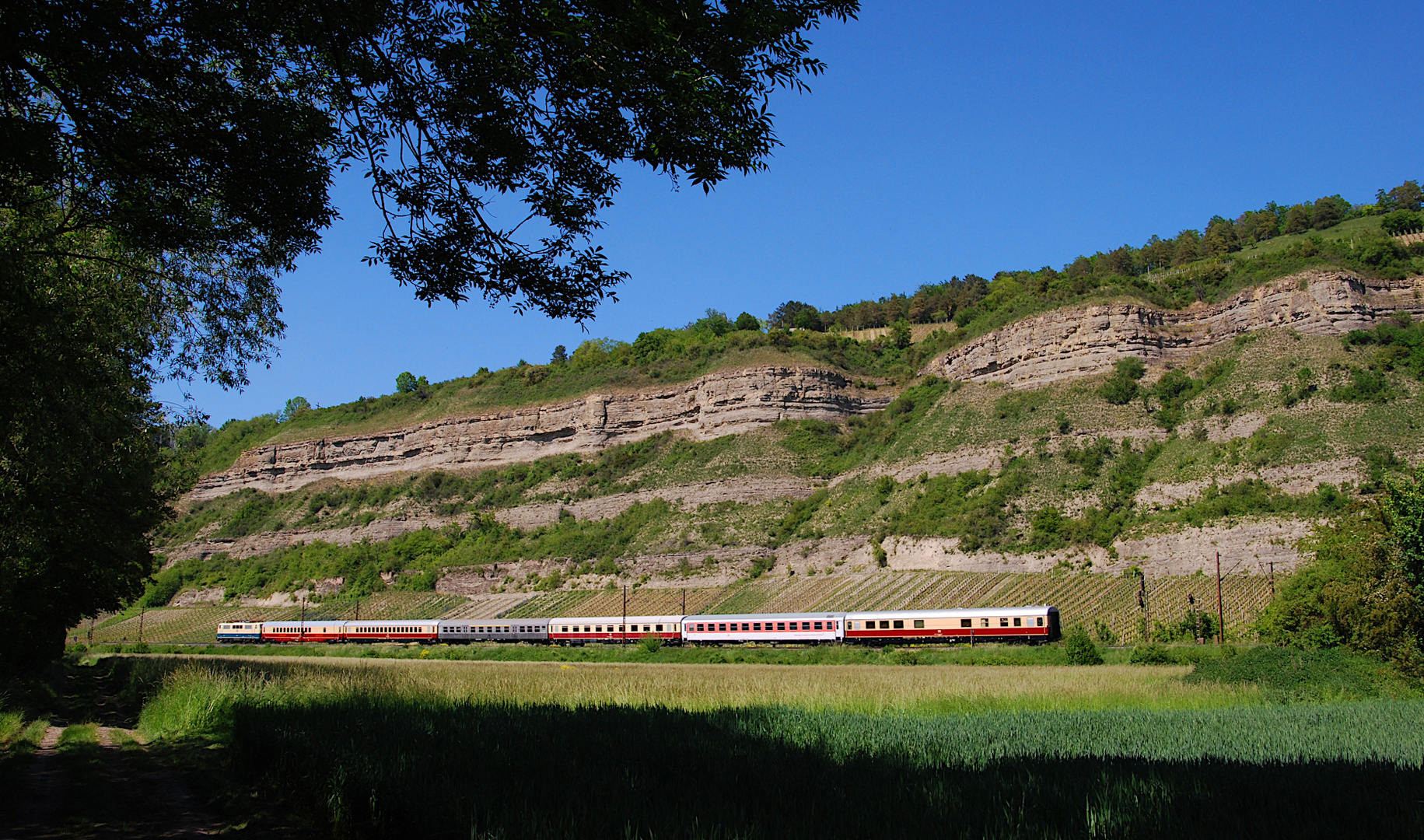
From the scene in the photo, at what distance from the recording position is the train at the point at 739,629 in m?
44.1

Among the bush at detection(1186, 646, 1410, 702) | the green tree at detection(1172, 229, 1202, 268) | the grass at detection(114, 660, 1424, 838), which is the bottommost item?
the bush at detection(1186, 646, 1410, 702)

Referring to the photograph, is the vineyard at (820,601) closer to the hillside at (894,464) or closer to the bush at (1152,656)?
the hillside at (894,464)

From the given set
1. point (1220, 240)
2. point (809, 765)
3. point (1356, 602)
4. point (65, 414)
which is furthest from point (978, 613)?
point (1220, 240)

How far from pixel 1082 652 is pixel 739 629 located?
20144mm

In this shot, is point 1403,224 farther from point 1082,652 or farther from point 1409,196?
point 1082,652

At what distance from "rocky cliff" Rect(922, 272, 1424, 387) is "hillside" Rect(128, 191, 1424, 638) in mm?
219

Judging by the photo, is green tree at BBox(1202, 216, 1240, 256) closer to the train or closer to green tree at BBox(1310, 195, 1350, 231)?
green tree at BBox(1310, 195, 1350, 231)

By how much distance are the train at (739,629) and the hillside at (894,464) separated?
27.6 ft

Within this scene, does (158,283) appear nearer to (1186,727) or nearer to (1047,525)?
(1186,727)

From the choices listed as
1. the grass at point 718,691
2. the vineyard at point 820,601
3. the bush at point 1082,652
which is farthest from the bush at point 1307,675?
the vineyard at point 820,601

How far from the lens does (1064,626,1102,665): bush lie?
35688mm

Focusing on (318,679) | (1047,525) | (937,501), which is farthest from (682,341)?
(318,679)

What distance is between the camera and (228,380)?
13773 mm

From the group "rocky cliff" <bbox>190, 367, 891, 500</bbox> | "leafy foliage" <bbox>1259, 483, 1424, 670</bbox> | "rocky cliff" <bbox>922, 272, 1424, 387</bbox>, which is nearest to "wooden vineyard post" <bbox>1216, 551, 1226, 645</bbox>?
"leafy foliage" <bbox>1259, 483, 1424, 670</bbox>
